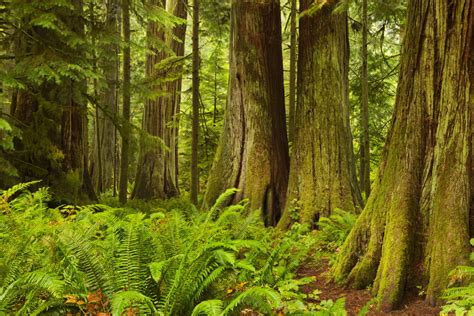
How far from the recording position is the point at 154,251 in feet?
11.7

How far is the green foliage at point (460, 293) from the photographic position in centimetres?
321

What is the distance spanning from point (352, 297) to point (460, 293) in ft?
3.62

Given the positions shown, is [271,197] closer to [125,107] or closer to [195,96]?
[195,96]

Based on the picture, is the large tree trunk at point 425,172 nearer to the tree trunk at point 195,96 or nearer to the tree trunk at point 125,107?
the tree trunk at point 125,107

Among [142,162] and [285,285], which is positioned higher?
[142,162]

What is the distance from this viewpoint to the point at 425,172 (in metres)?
4.16

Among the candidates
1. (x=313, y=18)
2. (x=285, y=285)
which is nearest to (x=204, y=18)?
(x=313, y=18)

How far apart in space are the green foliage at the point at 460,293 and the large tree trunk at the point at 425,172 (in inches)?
5.4

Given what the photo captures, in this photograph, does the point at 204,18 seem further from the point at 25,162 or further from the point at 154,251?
the point at 154,251

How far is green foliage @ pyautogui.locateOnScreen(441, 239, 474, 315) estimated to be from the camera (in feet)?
10.5

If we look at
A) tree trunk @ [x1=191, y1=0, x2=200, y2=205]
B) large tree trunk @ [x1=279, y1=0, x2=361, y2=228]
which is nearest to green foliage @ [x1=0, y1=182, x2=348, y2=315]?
large tree trunk @ [x1=279, y1=0, x2=361, y2=228]

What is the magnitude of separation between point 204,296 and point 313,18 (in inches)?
214

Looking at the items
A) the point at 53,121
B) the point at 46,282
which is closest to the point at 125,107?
the point at 53,121

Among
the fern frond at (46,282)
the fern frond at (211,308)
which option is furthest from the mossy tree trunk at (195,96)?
the fern frond at (211,308)
